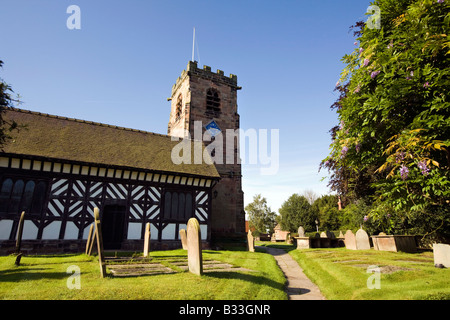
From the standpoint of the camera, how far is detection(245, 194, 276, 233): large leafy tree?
50.8m

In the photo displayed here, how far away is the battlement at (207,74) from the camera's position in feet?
80.7

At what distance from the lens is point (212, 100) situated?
81.0 ft

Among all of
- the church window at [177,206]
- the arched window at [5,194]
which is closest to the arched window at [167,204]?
A: the church window at [177,206]

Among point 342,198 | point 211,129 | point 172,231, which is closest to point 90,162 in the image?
point 172,231

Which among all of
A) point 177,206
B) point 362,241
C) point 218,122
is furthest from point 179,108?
point 362,241

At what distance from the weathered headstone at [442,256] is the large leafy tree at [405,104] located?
3.26 metres

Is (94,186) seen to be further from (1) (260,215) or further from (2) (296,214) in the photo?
(1) (260,215)

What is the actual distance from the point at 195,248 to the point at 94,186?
987 cm

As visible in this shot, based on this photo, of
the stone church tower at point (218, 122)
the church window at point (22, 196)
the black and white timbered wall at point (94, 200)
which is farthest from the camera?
the stone church tower at point (218, 122)

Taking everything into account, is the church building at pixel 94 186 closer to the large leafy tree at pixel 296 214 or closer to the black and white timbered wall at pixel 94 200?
the black and white timbered wall at pixel 94 200

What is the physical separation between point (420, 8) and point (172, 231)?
570 inches

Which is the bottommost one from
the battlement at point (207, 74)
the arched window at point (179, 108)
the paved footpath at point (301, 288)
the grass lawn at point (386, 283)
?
the paved footpath at point (301, 288)
